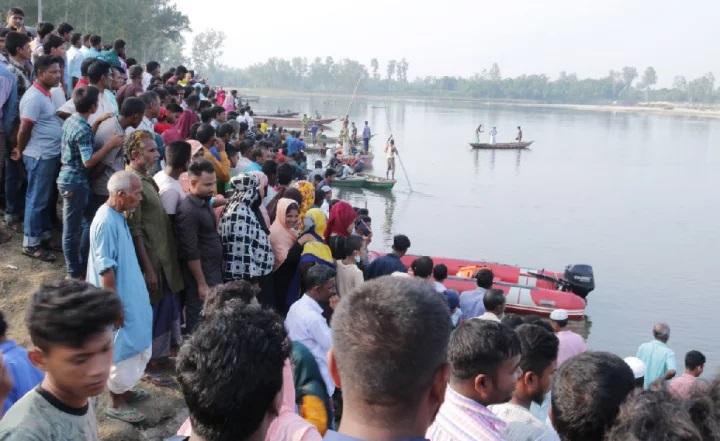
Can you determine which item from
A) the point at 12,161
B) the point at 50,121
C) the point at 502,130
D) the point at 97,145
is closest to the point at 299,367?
the point at 97,145

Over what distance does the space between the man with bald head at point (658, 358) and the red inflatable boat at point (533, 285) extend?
15.3ft

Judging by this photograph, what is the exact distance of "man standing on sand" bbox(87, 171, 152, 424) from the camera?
4.18m

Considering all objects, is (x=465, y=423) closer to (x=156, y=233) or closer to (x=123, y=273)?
(x=123, y=273)

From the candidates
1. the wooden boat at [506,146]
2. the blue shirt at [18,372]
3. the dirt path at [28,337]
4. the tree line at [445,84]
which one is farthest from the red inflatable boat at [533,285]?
the tree line at [445,84]

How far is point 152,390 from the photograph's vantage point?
16.0ft

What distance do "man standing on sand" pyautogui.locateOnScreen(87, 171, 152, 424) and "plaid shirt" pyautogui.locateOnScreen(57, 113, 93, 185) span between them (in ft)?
3.89

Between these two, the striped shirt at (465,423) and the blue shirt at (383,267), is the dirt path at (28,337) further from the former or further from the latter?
the blue shirt at (383,267)

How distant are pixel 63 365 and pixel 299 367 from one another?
1540mm

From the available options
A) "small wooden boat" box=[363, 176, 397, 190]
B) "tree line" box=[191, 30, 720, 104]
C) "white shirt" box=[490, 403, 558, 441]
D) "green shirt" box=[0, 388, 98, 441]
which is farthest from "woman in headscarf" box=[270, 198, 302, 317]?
"tree line" box=[191, 30, 720, 104]

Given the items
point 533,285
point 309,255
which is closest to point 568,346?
point 309,255

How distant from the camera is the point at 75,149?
5.38m

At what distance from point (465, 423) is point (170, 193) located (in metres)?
3.16

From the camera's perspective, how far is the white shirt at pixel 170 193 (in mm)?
5096

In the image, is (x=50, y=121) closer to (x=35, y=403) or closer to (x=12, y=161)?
(x=12, y=161)
